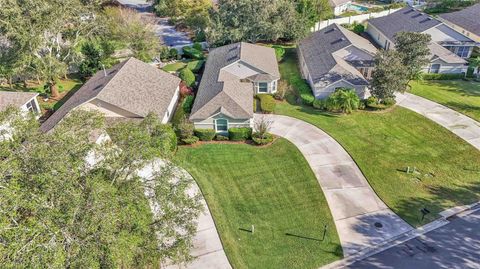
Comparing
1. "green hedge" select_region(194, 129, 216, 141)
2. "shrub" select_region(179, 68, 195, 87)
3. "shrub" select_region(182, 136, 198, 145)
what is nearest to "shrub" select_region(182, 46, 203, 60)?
"shrub" select_region(179, 68, 195, 87)

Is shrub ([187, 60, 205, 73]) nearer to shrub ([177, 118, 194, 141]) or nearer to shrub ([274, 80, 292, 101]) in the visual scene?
shrub ([274, 80, 292, 101])

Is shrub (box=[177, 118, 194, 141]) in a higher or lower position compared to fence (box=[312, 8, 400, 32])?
lower

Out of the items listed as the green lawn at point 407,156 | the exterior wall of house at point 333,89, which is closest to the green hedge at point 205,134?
the green lawn at point 407,156

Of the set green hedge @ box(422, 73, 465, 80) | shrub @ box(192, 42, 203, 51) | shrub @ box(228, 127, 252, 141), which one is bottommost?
shrub @ box(228, 127, 252, 141)

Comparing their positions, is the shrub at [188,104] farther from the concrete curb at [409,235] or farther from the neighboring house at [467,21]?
the neighboring house at [467,21]

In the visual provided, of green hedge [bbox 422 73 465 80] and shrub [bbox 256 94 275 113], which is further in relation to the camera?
green hedge [bbox 422 73 465 80]

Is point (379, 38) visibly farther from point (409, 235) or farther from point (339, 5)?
point (409, 235)

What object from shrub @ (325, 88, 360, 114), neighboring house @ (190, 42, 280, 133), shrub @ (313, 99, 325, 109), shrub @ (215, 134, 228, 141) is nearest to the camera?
neighboring house @ (190, 42, 280, 133)
